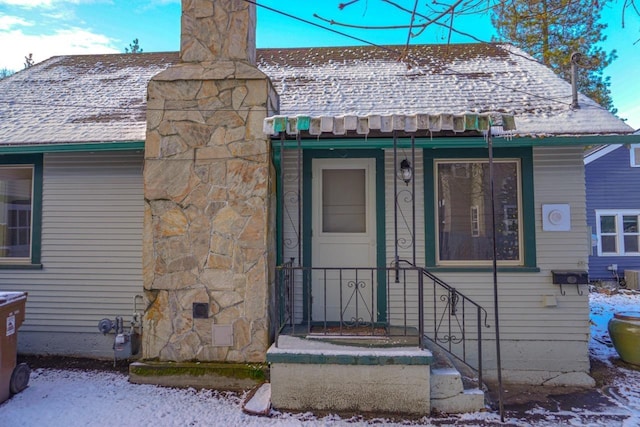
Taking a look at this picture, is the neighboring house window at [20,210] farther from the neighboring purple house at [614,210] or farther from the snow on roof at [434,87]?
the neighboring purple house at [614,210]

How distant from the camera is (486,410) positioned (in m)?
3.84

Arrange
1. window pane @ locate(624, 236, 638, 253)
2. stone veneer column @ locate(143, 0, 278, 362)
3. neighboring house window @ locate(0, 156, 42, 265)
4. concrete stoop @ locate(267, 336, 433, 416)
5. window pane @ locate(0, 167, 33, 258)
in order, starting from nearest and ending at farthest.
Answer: concrete stoop @ locate(267, 336, 433, 416) < stone veneer column @ locate(143, 0, 278, 362) < neighboring house window @ locate(0, 156, 42, 265) < window pane @ locate(0, 167, 33, 258) < window pane @ locate(624, 236, 638, 253)

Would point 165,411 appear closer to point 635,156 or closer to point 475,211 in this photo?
point 475,211

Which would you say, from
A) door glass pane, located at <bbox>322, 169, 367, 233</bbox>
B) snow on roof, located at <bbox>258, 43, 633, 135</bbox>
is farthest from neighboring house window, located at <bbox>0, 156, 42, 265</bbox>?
door glass pane, located at <bbox>322, 169, 367, 233</bbox>

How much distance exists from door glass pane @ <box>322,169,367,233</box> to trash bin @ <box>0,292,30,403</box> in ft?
11.2

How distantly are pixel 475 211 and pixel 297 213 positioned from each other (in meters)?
2.28

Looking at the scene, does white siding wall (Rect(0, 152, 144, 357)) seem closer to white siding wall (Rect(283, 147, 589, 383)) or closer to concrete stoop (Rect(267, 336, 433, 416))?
concrete stoop (Rect(267, 336, 433, 416))

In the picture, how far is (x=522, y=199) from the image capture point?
5137mm

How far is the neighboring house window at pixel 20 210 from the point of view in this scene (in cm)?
570

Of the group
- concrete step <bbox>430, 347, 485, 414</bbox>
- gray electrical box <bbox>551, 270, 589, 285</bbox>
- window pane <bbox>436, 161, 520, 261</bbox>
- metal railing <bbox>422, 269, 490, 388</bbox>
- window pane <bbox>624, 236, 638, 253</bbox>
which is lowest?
concrete step <bbox>430, 347, 485, 414</bbox>

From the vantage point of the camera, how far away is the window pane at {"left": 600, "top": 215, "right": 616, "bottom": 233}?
39.3 ft

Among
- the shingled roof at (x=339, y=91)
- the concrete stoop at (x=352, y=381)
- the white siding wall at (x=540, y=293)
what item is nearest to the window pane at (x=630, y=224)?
the shingled roof at (x=339, y=91)

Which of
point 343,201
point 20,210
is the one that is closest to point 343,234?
point 343,201

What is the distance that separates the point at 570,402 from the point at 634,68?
13.4 ft
